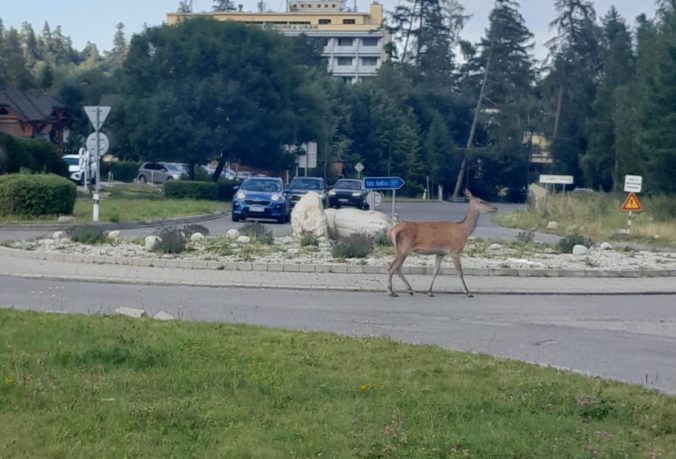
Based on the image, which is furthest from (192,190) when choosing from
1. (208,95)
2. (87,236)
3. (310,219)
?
(87,236)

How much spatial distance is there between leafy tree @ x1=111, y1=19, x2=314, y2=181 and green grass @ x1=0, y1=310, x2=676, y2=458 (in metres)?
46.8

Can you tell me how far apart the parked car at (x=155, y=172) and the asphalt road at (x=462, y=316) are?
55.4m

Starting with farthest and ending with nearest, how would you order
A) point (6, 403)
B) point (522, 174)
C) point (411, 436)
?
point (522, 174) → point (6, 403) → point (411, 436)

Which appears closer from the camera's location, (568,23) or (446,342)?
(446,342)

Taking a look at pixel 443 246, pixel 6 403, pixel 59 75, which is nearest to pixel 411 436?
pixel 6 403

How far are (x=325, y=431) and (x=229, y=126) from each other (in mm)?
51761

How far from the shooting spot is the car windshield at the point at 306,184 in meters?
47.0

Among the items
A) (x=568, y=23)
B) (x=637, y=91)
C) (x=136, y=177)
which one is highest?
(x=568, y=23)

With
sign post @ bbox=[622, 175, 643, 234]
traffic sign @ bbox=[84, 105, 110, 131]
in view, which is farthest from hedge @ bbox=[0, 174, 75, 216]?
sign post @ bbox=[622, 175, 643, 234]

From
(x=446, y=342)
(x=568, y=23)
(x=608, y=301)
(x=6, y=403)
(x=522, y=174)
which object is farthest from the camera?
(x=522, y=174)

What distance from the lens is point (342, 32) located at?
446 feet

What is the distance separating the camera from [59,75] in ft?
331

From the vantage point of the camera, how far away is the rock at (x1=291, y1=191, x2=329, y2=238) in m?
26.4

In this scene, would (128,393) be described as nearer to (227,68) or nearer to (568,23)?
(227,68)
